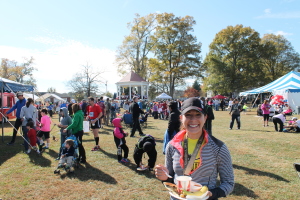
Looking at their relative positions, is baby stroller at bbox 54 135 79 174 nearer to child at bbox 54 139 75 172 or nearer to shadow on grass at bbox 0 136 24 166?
child at bbox 54 139 75 172

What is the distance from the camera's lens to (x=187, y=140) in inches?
71.9

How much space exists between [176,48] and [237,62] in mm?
12336

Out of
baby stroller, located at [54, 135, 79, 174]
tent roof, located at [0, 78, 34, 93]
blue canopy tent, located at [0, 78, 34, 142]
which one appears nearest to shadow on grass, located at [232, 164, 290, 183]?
baby stroller, located at [54, 135, 79, 174]

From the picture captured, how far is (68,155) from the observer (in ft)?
18.1

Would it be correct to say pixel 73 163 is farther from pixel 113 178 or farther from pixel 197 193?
pixel 197 193

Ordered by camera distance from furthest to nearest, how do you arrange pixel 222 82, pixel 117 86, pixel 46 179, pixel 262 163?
1. pixel 222 82
2. pixel 117 86
3. pixel 262 163
4. pixel 46 179

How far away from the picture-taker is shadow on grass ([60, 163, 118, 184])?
5.04 meters

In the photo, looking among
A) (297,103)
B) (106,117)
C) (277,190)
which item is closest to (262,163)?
(277,190)

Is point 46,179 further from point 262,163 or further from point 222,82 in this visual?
point 222,82

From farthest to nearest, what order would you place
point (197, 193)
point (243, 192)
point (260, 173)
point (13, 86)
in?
1. point (13, 86)
2. point (260, 173)
3. point (243, 192)
4. point (197, 193)

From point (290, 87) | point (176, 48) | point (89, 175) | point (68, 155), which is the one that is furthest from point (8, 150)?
point (176, 48)

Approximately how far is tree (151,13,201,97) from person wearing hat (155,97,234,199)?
40.4 metres

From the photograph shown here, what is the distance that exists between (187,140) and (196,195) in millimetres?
522

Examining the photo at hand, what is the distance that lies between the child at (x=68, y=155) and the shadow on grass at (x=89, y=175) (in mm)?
186
